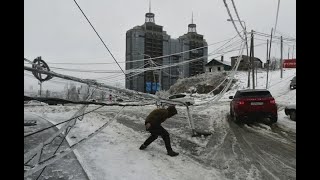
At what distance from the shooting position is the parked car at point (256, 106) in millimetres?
12812

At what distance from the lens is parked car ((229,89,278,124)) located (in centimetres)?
1281

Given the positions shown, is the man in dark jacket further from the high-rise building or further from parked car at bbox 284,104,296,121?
parked car at bbox 284,104,296,121

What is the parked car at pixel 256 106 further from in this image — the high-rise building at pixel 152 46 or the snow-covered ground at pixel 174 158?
the high-rise building at pixel 152 46

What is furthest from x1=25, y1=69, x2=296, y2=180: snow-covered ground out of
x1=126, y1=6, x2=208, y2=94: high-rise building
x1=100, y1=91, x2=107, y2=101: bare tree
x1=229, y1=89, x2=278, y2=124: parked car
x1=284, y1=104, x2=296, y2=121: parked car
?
x1=126, y1=6, x2=208, y2=94: high-rise building

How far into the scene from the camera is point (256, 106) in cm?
1284

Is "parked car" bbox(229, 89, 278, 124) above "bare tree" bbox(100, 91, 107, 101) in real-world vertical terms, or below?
below

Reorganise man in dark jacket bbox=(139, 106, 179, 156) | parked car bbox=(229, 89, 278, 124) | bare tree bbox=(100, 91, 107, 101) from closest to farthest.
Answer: bare tree bbox=(100, 91, 107, 101), man in dark jacket bbox=(139, 106, 179, 156), parked car bbox=(229, 89, 278, 124)

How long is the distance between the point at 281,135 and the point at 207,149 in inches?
132

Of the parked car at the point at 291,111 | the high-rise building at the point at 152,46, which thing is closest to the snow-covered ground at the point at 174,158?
the parked car at the point at 291,111

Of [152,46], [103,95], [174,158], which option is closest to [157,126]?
[174,158]

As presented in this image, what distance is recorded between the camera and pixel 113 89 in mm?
7223

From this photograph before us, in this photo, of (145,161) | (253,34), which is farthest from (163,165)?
(253,34)
